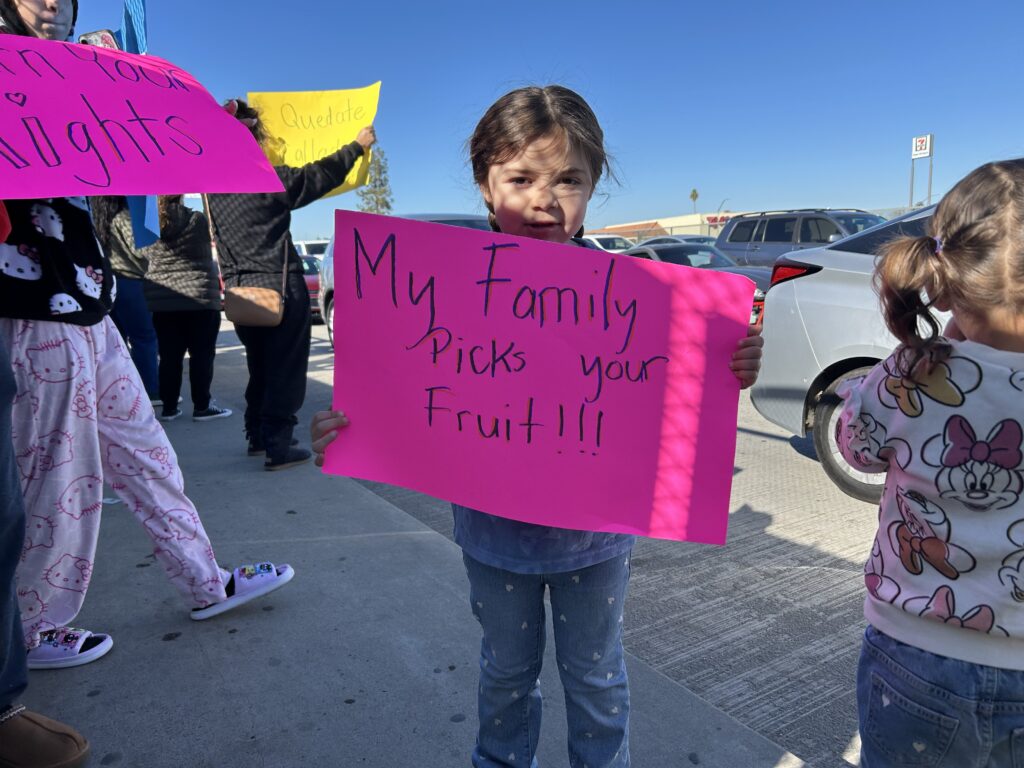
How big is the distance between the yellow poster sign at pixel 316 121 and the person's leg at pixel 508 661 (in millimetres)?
3101

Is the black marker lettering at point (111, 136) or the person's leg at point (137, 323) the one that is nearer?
the black marker lettering at point (111, 136)

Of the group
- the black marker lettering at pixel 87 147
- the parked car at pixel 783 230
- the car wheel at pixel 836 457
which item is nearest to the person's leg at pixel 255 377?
the black marker lettering at pixel 87 147

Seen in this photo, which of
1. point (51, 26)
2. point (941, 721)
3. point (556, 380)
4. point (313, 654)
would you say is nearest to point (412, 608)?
point (313, 654)

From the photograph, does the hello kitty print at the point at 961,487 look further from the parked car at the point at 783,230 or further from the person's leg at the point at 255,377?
the parked car at the point at 783,230

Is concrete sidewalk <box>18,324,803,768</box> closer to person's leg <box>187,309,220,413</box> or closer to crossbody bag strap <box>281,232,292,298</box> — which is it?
crossbody bag strap <box>281,232,292,298</box>

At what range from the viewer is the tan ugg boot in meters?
1.78

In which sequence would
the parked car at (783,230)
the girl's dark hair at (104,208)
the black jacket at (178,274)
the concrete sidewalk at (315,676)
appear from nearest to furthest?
the concrete sidewalk at (315,676)
the girl's dark hair at (104,208)
the black jacket at (178,274)
the parked car at (783,230)

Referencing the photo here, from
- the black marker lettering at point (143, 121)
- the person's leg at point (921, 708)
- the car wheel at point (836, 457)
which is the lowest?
the car wheel at point (836, 457)

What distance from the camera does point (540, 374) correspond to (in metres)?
1.48

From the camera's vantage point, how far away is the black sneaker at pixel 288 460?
4363 mm

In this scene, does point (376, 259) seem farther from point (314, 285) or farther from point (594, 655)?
point (314, 285)

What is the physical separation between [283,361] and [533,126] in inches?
122

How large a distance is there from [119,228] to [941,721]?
4.44 meters

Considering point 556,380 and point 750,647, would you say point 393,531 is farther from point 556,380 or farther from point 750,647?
point 556,380
